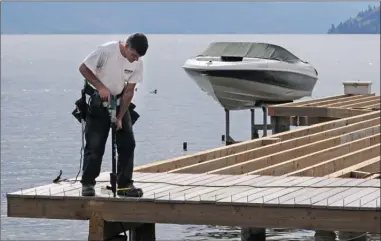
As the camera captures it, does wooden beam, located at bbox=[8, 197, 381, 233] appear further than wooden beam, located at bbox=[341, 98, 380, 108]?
No

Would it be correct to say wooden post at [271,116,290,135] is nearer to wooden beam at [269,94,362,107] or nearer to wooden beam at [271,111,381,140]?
wooden beam at [269,94,362,107]

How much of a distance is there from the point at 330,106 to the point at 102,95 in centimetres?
1763

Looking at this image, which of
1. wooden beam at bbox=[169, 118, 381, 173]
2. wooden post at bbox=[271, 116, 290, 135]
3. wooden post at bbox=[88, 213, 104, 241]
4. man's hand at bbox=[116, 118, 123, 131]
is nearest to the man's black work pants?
man's hand at bbox=[116, 118, 123, 131]

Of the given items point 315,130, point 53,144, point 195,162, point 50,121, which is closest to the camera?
point 195,162

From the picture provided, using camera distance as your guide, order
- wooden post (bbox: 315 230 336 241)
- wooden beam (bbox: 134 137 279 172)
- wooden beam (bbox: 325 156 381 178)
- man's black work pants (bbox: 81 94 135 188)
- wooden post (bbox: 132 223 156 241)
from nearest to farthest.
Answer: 1. man's black work pants (bbox: 81 94 135 188)
2. wooden post (bbox: 132 223 156 241)
3. wooden beam (bbox: 134 137 279 172)
4. wooden beam (bbox: 325 156 381 178)
5. wooden post (bbox: 315 230 336 241)

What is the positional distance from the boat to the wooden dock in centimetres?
2109

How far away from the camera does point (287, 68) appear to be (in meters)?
38.8

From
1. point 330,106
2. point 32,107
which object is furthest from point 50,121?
point 330,106

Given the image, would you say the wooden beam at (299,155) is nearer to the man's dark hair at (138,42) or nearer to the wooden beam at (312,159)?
the wooden beam at (312,159)

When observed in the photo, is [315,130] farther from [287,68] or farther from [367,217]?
[287,68]

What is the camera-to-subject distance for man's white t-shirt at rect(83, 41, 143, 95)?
11.6 m

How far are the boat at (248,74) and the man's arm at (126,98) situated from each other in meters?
25.4

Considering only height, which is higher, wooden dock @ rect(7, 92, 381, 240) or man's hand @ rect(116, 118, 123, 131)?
man's hand @ rect(116, 118, 123, 131)

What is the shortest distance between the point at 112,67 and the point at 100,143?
0.82 meters
